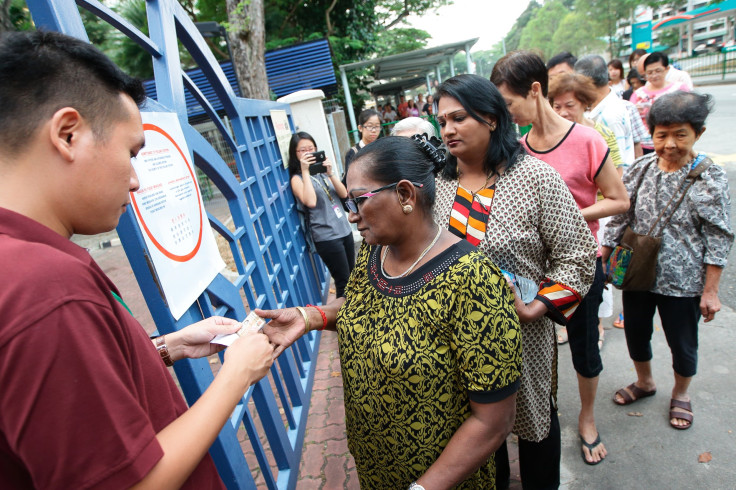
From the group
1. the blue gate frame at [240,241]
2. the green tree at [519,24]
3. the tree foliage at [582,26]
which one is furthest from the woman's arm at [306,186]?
the green tree at [519,24]

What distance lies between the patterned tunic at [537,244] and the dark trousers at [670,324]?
1.12m

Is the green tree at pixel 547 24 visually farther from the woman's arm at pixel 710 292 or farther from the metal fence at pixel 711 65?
the woman's arm at pixel 710 292

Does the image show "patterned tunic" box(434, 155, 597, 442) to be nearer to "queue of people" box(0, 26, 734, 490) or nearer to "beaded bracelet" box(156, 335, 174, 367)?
"queue of people" box(0, 26, 734, 490)

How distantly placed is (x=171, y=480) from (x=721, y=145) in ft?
35.8

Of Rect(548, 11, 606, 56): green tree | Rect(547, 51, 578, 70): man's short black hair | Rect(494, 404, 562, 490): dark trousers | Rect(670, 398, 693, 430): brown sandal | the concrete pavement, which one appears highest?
Rect(548, 11, 606, 56): green tree

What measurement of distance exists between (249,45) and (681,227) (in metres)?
6.87

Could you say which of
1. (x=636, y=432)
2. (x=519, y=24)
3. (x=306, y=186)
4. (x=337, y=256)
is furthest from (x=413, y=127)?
(x=519, y=24)

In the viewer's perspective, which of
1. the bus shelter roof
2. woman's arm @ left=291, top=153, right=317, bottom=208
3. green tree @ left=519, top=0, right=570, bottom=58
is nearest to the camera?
woman's arm @ left=291, top=153, right=317, bottom=208

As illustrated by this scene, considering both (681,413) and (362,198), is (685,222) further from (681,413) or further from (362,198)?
(362,198)

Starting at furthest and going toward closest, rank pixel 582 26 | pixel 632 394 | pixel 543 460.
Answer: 1. pixel 582 26
2. pixel 632 394
3. pixel 543 460

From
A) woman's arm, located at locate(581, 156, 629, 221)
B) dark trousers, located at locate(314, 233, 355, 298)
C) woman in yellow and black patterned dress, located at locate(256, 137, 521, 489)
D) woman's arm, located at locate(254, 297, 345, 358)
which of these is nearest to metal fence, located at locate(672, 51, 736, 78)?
dark trousers, located at locate(314, 233, 355, 298)

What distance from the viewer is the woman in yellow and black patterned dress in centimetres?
130

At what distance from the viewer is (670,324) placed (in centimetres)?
257

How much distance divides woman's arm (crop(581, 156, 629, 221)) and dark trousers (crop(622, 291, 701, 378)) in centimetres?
66
